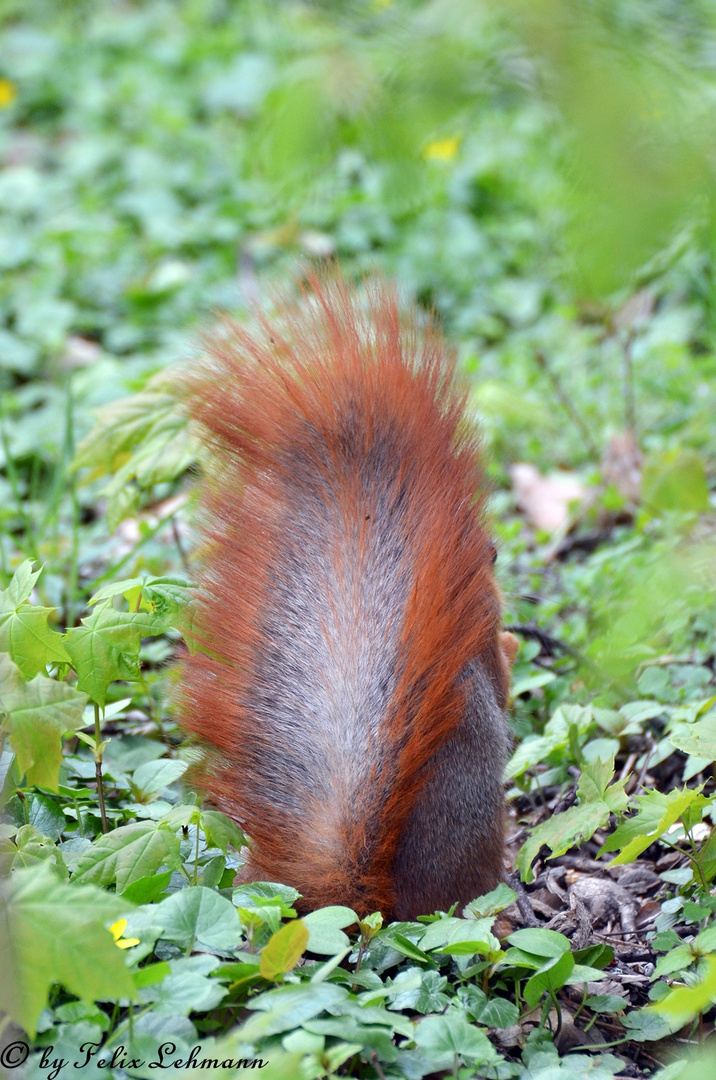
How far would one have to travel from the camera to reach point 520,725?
2375 millimetres

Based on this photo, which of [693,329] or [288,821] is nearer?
[288,821]

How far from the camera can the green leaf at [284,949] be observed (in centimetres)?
130

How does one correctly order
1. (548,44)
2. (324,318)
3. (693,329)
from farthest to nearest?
1. (693,329)
2. (324,318)
3. (548,44)

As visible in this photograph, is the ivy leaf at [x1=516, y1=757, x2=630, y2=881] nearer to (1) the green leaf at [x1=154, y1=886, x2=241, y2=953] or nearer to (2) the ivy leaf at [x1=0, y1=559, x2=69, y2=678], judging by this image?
(1) the green leaf at [x1=154, y1=886, x2=241, y2=953]

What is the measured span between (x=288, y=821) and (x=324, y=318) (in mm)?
905

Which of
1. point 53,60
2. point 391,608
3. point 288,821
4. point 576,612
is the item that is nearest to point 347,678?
point 391,608

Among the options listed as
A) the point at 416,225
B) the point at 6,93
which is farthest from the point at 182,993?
the point at 6,93

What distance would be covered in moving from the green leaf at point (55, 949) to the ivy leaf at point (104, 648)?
50 centimetres

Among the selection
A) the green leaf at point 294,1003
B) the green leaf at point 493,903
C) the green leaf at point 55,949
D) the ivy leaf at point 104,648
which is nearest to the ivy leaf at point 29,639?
the ivy leaf at point 104,648

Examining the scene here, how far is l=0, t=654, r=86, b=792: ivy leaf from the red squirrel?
0.33 metres

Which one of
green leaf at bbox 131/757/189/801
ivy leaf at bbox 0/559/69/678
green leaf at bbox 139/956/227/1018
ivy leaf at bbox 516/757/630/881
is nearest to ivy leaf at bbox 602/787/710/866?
ivy leaf at bbox 516/757/630/881

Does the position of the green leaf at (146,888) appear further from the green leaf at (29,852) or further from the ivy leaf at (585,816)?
the ivy leaf at (585,816)

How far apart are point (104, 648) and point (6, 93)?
6.43 m

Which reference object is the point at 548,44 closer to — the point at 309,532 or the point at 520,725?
the point at 309,532
